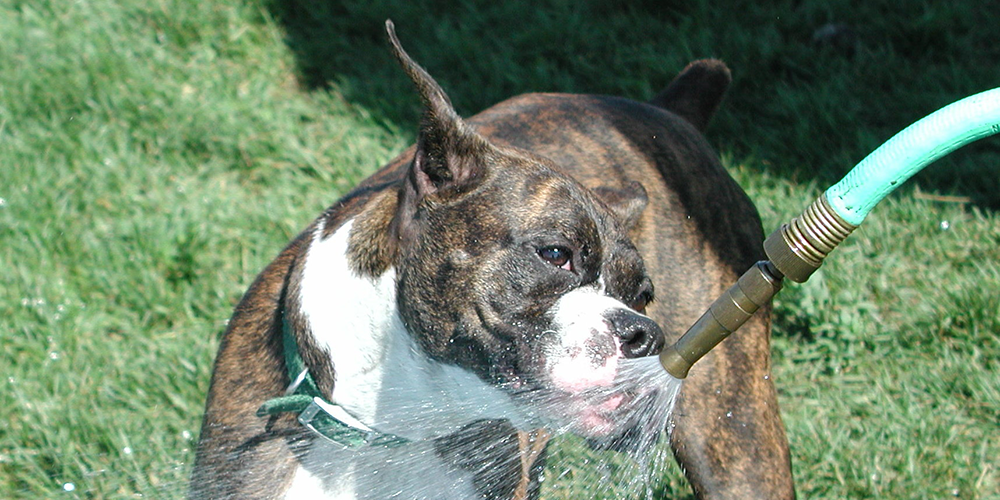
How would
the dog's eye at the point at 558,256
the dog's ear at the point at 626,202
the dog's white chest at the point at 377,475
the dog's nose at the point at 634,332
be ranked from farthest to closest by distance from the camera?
the dog's ear at the point at 626,202
the dog's white chest at the point at 377,475
the dog's eye at the point at 558,256
the dog's nose at the point at 634,332

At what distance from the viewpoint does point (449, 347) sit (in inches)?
104

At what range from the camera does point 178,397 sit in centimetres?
371

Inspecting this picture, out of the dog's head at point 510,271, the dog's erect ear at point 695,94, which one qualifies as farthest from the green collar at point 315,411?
the dog's erect ear at point 695,94

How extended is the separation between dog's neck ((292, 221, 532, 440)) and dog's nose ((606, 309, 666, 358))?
1.05ft

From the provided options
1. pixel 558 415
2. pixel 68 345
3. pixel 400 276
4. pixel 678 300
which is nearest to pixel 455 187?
pixel 400 276

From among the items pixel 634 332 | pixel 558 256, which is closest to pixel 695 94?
pixel 558 256

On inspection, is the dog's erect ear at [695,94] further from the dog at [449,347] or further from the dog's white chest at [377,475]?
the dog's white chest at [377,475]

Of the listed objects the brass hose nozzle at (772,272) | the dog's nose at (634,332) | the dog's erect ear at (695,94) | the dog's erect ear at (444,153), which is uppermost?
the dog's erect ear at (444,153)

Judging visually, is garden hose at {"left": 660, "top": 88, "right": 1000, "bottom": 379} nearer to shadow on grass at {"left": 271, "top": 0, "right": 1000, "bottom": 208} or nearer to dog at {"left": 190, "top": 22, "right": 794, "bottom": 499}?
dog at {"left": 190, "top": 22, "right": 794, "bottom": 499}

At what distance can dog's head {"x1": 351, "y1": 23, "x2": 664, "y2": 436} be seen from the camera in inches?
101

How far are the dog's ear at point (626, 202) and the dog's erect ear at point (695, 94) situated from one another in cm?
75

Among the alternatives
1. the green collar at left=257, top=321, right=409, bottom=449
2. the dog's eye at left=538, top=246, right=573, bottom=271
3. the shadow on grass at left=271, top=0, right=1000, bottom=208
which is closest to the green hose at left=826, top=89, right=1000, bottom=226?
the dog's eye at left=538, top=246, right=573, bottom=271

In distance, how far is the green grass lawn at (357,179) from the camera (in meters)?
3.63

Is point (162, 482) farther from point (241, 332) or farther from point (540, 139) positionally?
point (540, 139)
